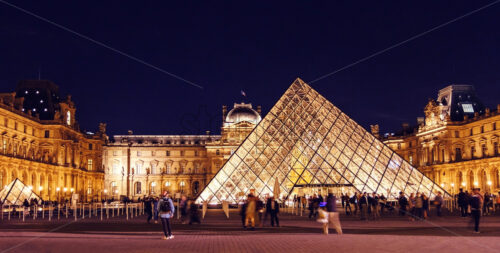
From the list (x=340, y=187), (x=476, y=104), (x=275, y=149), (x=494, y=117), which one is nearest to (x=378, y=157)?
(x=340, y=187)

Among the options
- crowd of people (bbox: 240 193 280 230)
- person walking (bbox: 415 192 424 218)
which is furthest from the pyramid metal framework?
crowd of people (bbox: 240 193 280 230)

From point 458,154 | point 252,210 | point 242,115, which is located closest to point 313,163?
point 252,210

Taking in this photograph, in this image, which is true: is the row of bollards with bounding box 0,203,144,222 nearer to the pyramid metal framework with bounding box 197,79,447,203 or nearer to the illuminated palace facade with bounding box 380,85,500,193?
the pyramid metal framework with bounding box 197,79,447,203

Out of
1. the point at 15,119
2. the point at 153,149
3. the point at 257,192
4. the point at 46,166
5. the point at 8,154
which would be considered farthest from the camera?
the point at 153,149

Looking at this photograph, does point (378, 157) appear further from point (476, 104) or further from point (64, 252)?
point (476, 104)

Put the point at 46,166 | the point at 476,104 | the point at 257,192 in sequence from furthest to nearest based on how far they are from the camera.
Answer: the point at 476,104
the point at 46,166
the point at 257,192

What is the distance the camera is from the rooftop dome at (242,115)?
78438mm

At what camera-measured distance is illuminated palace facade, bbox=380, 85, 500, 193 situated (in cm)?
5509

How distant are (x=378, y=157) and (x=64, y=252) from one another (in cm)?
2296

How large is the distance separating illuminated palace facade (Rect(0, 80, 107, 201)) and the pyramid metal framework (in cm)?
2223

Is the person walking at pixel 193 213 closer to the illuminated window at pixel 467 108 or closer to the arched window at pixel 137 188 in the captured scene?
the illuminated window at pixel 467 108

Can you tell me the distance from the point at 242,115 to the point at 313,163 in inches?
1921

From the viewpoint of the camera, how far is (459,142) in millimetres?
61375

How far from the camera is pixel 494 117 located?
54.4 metres
